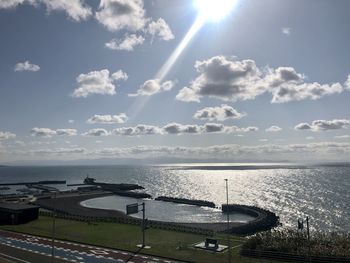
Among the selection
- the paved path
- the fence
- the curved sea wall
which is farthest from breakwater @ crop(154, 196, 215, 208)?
the fence

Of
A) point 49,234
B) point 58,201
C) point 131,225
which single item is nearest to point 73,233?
point 49,234

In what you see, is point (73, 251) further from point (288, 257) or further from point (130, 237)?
point (288, 257)

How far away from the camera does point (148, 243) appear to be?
2248 inches

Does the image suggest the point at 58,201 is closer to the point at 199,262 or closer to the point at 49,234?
the point at 49,234

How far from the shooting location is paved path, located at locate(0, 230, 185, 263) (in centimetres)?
4778

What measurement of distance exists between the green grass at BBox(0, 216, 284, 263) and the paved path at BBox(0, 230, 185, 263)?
82.7 inches

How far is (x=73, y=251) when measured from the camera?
52250 millimetres

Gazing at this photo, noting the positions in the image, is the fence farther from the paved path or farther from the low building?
the low building

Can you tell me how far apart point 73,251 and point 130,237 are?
40.7ft

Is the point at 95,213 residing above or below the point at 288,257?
below

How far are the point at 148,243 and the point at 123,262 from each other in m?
10.7

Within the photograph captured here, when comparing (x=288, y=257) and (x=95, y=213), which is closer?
(x=288, y=257)

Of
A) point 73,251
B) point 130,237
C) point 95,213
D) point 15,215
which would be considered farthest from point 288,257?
point 95,213

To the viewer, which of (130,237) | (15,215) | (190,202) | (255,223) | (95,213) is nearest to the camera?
(130,237)
